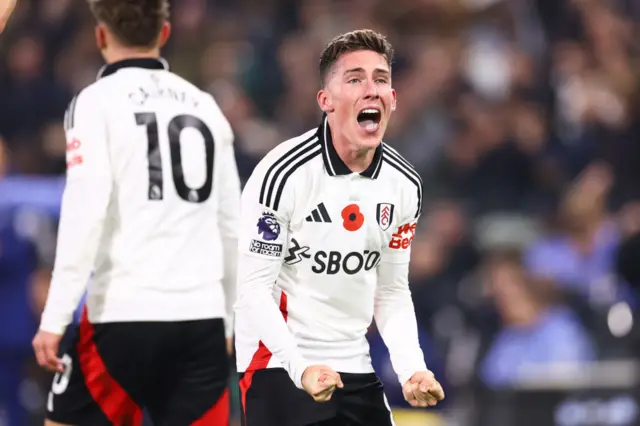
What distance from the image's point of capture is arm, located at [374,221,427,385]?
4426mm

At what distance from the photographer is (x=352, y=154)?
4355 mm

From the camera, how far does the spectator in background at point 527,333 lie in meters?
8.64

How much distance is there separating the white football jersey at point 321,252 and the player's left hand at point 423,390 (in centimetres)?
22

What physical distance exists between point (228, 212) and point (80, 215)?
0.66m

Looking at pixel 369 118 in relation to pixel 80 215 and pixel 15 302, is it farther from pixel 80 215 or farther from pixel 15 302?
pixel 15 302

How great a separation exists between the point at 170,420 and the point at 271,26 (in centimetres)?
770

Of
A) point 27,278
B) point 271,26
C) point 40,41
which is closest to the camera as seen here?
point 27,278

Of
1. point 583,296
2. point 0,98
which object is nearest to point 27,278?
point 0,98

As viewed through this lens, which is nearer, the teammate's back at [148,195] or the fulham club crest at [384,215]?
the fulham club crest at [384,215]

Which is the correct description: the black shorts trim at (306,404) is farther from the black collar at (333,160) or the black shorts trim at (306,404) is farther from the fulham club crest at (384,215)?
the black collar at (333,160)

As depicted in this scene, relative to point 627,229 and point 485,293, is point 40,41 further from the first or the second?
point 627,229

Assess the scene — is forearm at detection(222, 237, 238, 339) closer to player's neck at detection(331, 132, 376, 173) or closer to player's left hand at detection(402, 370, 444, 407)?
player's neck at detection(331, 132, 376, 173)

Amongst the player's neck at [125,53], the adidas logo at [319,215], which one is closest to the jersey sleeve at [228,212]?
the player's neck at [125,53]

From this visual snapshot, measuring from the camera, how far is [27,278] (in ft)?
27.5
